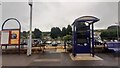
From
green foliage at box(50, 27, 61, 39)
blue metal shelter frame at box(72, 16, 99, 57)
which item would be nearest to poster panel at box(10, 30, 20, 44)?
blue metal shelter frame at box(72, 16, 99, 57)

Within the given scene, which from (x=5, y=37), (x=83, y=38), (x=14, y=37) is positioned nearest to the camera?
(x=83, y=38)

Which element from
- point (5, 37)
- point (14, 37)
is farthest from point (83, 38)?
point (5, 37)

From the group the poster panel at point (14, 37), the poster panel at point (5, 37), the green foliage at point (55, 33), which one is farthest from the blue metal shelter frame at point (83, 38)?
the green foliage at point (55, 33)

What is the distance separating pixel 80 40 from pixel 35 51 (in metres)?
5.99

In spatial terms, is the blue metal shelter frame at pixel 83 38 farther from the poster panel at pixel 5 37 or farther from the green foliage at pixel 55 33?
the green foliage at pixel 55 33

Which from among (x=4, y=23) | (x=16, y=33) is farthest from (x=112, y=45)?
(x=4, y=23)

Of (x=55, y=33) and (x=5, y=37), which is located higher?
(x=55, y=33)

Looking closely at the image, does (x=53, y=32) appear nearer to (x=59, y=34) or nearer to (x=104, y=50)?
(x=59, y=34)

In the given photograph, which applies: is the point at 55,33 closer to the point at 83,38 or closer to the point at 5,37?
the point at 5,37

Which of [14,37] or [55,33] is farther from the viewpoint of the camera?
[55,33]

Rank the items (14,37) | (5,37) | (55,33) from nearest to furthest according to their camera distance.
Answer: (14,37)
(5,37)
(55,33)

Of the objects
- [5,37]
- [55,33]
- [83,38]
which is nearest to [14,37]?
[5,37]

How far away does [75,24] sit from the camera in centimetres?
1686

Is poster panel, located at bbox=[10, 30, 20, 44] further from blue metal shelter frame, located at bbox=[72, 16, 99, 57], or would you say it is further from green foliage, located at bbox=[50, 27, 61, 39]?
green foliage, located at bbox=[50, 27, 61, 39]
